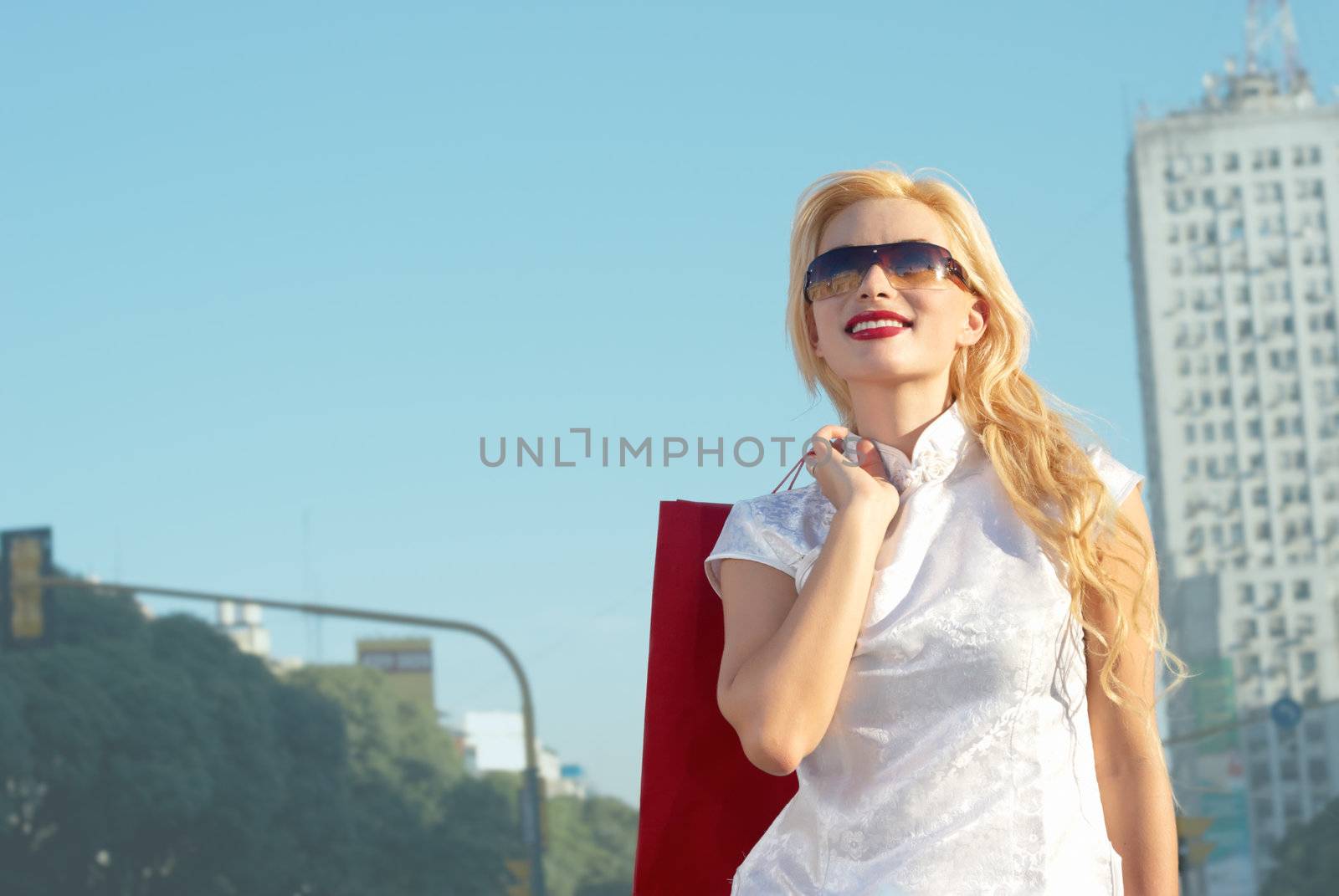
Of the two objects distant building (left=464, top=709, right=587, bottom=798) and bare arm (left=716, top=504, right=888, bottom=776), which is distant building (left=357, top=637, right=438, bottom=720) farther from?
bare arm (left=716, top=504, right=888, bottom=776)

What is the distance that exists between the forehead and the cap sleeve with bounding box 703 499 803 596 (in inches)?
19.9

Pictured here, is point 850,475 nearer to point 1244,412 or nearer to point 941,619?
point 941,619

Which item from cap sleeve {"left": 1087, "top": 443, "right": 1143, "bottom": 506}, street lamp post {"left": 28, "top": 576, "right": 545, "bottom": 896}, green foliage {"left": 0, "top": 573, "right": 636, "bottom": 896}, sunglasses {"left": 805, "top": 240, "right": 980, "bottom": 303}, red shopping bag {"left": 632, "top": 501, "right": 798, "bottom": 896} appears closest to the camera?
cap sleeve {"left": 1087, "top": 443, "right": 1143, "bottom": 506}

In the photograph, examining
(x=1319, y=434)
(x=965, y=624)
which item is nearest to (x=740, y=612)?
(x=965, y=624)

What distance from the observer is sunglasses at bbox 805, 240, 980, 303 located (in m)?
2.81

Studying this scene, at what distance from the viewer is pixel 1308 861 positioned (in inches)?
2250

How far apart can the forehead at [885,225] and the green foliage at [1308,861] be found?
57004 millimetres

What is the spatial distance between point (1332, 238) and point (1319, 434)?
14.8 m

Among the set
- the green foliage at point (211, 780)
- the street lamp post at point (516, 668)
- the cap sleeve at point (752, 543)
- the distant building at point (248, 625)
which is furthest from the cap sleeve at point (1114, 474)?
the distant building at point (248, 625)

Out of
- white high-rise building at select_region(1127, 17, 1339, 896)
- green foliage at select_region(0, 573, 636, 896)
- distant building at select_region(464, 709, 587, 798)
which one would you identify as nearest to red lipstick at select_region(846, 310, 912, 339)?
green foliage at select_region(0, 573, 636, 896)

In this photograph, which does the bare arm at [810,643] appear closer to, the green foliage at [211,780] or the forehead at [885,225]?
the forehead at [885,225]

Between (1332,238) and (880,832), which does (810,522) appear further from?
(1332,238)

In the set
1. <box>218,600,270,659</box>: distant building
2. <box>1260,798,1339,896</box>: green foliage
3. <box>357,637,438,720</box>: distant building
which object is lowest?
<box>1260,798,1339,896</box>: green foliage

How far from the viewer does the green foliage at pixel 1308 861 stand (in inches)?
2174
